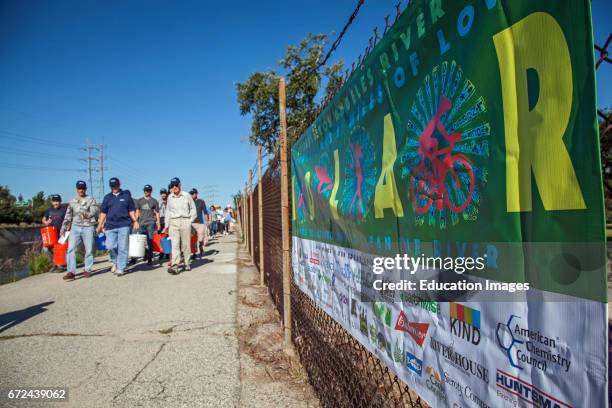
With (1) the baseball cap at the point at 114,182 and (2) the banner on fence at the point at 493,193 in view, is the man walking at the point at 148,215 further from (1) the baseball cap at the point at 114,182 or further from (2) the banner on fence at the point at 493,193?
(2) the banner on fence at the point at 493,193

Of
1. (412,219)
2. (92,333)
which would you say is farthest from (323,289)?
(92,333)

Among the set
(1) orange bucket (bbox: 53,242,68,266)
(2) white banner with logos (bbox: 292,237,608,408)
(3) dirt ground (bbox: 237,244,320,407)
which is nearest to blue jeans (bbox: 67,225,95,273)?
(1) orange bucket (bbox: 53,242,68,266)

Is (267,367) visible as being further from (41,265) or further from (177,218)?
(41,265)

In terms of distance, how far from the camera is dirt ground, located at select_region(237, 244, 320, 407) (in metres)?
2.86

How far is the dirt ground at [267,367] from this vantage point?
2857mm

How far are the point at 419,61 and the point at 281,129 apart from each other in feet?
8.16

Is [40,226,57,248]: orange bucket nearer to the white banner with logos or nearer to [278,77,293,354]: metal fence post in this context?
[278,77,293,354]: metal fence post

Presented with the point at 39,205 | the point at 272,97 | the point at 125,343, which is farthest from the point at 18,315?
the point at 39,205

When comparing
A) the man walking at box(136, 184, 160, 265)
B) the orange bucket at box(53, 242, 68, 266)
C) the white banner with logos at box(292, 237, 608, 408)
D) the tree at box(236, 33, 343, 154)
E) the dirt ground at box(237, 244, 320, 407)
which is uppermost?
the tree at box(236, 33, 343, 154)

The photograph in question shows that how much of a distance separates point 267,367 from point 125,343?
5.53 ft

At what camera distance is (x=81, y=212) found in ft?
26.1

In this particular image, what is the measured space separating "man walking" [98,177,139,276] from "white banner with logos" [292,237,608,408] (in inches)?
299

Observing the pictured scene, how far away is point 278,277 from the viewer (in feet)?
15.1

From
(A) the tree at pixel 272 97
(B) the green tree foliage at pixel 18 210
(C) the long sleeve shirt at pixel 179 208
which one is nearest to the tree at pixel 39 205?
(B) the green tree foliage at pixel 18 210
